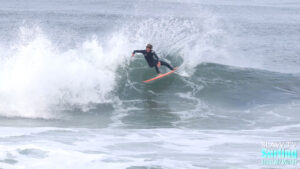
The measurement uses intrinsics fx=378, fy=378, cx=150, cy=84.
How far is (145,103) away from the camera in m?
14.3

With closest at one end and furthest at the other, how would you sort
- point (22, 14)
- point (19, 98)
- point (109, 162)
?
point (109, 162), point (19, 98), point (22, 14)

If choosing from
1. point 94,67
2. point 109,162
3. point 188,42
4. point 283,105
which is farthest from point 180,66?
point 109,162

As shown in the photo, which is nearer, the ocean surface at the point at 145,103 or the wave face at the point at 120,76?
the ocean surface at the point at 145,103

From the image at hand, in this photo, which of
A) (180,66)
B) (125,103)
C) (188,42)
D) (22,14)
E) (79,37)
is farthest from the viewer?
(22,14)

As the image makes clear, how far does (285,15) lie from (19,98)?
34.1m

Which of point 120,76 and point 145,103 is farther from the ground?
point 120,76

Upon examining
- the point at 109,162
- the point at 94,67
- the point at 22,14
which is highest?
the point at 22,14

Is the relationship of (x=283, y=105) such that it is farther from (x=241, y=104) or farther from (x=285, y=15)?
(x=285, y=15)

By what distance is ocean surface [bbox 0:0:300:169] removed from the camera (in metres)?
8.53

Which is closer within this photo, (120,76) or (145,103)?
(145,103)

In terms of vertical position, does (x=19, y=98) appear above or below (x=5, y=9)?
below

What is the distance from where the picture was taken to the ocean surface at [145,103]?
28.0 feet

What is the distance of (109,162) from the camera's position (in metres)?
8.02

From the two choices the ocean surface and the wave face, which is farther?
the wave face
